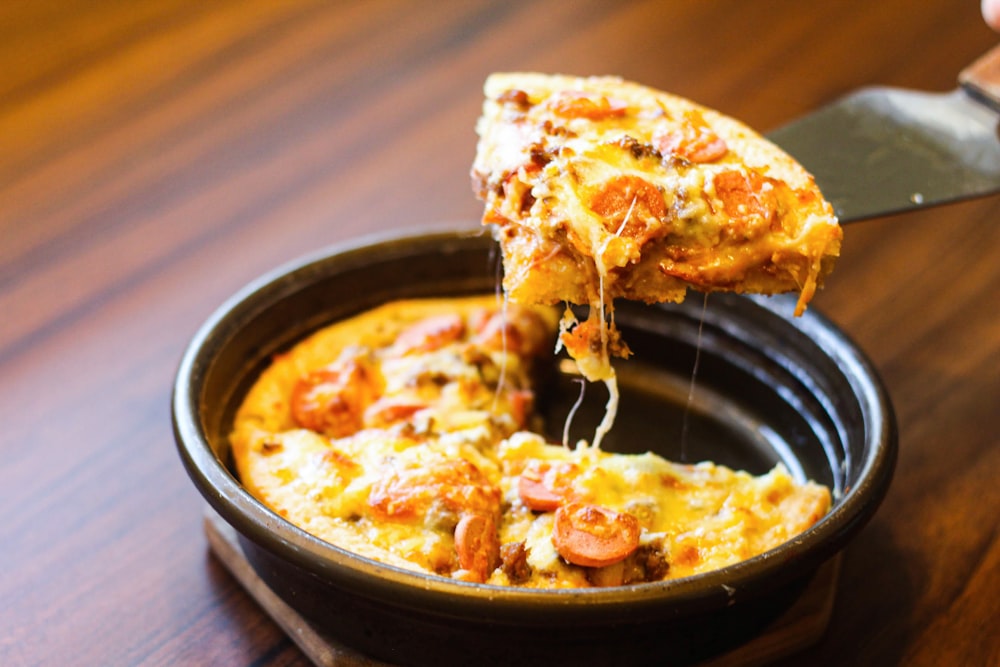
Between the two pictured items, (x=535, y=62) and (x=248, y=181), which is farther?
(x=535, y=62)

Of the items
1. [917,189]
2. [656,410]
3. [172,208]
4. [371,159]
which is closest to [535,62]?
[371,159]

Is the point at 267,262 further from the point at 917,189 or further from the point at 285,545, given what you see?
the point at 917,189

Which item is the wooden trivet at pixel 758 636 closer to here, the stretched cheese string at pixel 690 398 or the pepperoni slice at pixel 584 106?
the stretched cheese string at pixel 690 398

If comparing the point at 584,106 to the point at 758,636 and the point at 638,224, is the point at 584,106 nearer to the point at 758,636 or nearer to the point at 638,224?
the point at 638,224

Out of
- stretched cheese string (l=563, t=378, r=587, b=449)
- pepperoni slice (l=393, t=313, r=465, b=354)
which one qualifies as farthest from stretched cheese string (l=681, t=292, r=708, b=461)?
pepperoni slice (l=393, t=313, r=465, b=354)

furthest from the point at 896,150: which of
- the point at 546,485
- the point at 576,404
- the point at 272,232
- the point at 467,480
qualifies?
the point at 272,232
